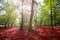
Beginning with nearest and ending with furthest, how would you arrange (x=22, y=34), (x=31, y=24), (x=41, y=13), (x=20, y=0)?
(x=22, y=34) → (x=31, y=24) → (x=41, y=13) → (x=20, y=0)

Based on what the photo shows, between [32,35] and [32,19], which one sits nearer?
[32,35]

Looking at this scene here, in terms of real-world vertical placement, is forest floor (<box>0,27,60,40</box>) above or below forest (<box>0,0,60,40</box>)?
below

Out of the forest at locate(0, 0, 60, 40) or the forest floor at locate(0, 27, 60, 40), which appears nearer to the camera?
the forest floor at locate(0, 27, 60, 40)

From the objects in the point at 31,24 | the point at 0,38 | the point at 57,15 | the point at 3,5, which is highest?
the point at 3,5

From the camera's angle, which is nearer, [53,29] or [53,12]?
[53,29]

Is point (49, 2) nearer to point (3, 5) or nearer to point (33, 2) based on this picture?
point (33, 2)

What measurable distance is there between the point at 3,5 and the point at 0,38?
1593 millimetres

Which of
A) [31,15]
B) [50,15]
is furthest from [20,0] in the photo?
[50,15]

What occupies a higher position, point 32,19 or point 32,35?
point 32,19

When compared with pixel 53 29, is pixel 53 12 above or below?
above

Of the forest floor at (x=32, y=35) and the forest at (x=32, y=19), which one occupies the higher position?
the forest at (x=32, y=19)

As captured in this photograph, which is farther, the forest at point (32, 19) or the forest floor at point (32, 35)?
the forest at point (32, 19)

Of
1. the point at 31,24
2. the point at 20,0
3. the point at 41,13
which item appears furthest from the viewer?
the point at 20,0

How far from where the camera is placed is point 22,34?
200 inches
